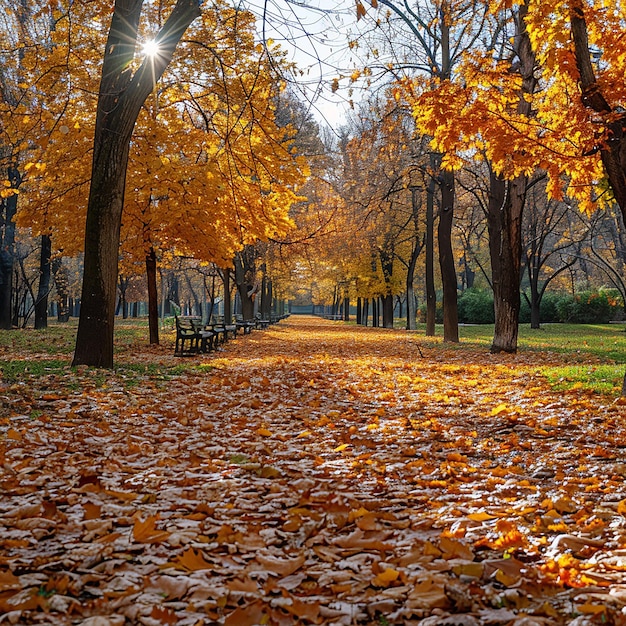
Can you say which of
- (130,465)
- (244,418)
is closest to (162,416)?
(244,418)

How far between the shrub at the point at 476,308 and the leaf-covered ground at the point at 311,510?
1206 inches

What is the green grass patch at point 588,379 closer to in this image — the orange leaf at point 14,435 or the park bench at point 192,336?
the orange leaf at point 14,435

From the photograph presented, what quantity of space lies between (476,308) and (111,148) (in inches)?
1245

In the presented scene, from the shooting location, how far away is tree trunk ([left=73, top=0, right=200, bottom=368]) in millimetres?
9102

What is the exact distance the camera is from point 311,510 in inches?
141

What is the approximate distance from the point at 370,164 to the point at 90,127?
441 inches

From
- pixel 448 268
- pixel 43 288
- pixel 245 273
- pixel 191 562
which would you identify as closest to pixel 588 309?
pixel 448 268

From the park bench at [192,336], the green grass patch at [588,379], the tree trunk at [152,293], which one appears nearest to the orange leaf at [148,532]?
the green grass patch at [588,379]

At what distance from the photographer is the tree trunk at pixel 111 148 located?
358 inches

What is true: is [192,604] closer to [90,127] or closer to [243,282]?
[90,127]

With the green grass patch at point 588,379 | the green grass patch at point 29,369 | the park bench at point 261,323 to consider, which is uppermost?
the park bench at point 261,323

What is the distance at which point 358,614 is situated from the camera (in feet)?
7.50

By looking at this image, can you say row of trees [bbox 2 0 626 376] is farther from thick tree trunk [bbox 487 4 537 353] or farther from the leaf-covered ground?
the leaf-covered ground

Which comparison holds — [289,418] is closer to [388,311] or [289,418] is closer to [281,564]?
[281,564]
